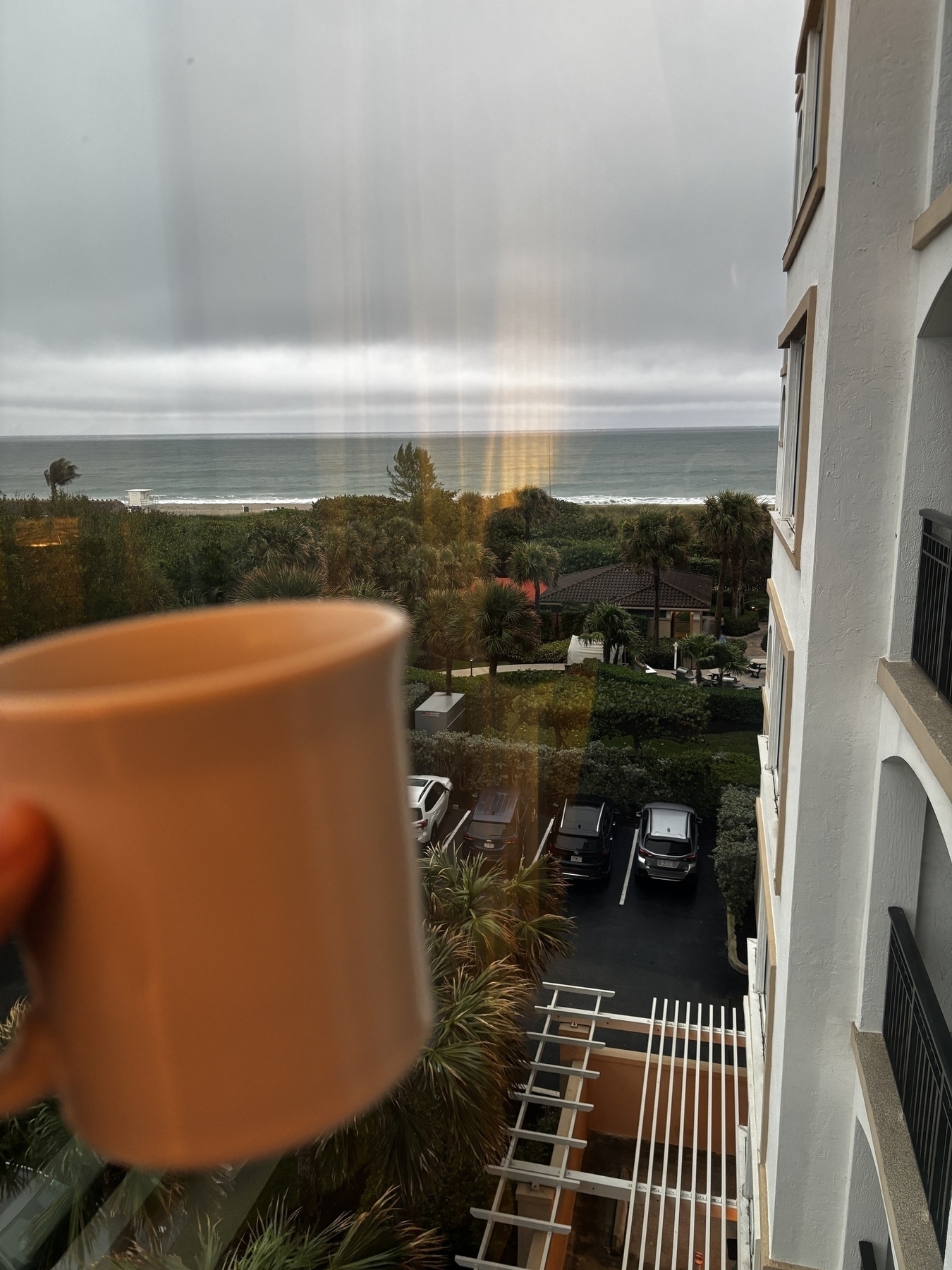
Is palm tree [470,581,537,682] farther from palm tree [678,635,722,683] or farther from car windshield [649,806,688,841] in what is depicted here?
palm tree [678,635,722,683]

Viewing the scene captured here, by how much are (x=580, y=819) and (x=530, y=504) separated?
6.64 feet

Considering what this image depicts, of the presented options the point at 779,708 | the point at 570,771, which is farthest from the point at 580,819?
the point at 779,708

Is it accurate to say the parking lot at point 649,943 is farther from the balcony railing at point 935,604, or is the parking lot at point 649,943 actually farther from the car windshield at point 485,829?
the balcony railing at point 935,604

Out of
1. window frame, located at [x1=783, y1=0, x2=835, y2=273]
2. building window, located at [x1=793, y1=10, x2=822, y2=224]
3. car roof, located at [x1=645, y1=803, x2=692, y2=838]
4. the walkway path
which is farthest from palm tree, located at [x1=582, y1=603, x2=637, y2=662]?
building window, located at [x1=793, y1=10, x2=822, y2=224]

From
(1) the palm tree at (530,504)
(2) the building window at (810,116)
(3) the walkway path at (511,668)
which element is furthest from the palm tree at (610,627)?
(2) the building window at (810,116)

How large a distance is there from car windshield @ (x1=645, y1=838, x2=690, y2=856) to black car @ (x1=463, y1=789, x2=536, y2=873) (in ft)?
3.07

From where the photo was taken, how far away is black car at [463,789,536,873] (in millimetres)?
4633

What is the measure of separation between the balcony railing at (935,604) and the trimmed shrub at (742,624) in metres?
4.88

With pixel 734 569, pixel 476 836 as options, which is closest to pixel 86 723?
pixel 476 836

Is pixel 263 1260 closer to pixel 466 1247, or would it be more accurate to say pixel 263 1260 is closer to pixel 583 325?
pixel 466 1247

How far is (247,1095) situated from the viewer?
22 centimetres

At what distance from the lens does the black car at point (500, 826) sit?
463 centimetres

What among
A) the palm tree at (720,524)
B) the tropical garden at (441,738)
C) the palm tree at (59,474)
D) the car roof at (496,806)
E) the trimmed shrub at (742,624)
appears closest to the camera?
the palm tree at (59,474)

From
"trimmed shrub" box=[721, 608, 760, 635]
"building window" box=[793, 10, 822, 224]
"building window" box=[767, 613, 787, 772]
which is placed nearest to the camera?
"building window" box=[793, 10, 822, 224]
